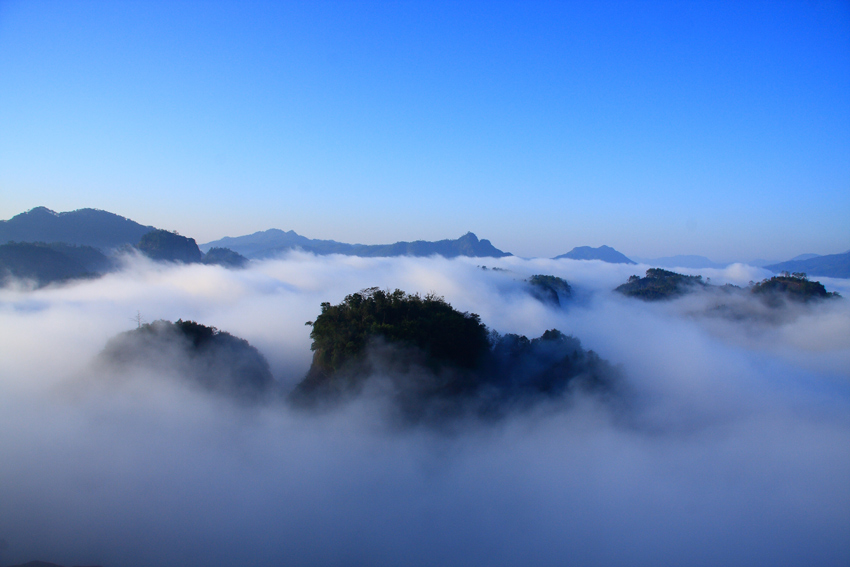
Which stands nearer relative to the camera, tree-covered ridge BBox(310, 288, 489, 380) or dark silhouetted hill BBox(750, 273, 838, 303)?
tree-covered ridge BBox(310, 288, 489, 380)

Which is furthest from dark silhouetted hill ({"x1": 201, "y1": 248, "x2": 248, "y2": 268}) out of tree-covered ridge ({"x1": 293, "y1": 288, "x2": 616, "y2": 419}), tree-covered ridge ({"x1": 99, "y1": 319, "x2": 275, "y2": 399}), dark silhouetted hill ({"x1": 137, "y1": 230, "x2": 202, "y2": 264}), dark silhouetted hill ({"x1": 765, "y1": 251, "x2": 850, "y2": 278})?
dark silhouetted hill ({"x1": 765, "y1": 251, "x2": 850, "y2": 278})

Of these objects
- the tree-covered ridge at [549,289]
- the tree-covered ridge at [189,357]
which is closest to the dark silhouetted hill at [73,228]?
the tree-covered ridge at [189,357]

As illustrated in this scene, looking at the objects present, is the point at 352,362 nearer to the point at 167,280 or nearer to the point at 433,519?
the point at 433,519

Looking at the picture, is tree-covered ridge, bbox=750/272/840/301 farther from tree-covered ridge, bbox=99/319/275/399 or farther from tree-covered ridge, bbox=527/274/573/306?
tree-covered ridge, bbox=99/319/275/399

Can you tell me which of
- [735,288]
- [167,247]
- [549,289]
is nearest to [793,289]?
[735,288]

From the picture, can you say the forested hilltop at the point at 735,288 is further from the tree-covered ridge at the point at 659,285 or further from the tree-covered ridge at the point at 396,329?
the tree-covered ridge at the point at 396,329

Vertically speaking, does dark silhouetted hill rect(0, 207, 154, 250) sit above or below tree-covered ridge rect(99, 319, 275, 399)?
above

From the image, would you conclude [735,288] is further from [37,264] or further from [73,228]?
[73,228]
